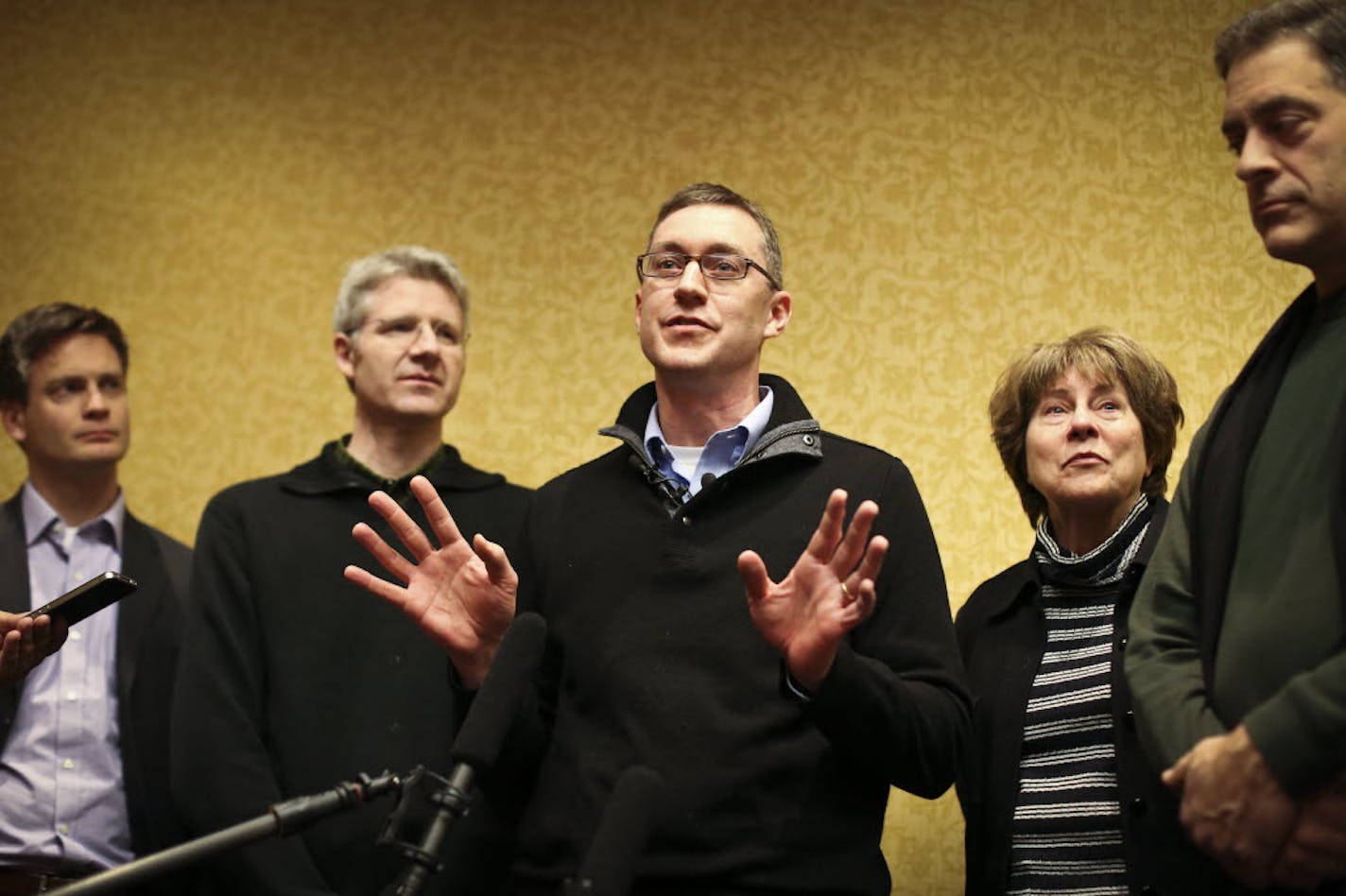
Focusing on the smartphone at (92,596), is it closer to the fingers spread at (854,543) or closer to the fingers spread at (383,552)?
the fingers spread at (383,552)

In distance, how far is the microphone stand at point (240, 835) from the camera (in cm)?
132

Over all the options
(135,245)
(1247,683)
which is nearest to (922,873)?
(1247,683)

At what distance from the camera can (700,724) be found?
75.2 inches

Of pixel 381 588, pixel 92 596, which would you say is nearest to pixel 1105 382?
pixel 381 588

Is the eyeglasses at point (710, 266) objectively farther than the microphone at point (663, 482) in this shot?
Yes

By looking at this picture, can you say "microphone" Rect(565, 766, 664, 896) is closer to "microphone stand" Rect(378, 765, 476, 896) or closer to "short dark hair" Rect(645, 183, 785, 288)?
"microphone stand" Rect(378, 765, 476, 896)

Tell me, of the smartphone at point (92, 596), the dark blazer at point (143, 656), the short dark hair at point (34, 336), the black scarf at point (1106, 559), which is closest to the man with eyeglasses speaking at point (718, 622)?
the smartphone at point (92, 596)

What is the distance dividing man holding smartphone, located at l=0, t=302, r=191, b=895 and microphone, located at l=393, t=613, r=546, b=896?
1397mm

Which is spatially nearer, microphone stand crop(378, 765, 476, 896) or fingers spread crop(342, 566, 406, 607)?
microphone stand crop(378, 765, 476, 896)

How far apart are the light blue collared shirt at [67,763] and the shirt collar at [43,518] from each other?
0.07 m

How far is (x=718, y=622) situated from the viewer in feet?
6.43

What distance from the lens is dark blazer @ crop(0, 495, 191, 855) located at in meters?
2.73

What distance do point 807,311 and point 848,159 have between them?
0.34 metres

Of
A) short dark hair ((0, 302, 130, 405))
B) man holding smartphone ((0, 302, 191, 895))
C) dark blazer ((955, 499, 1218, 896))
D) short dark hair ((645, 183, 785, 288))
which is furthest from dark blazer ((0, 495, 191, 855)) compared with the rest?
dark blazer ((955, 499, 1218, 896))
